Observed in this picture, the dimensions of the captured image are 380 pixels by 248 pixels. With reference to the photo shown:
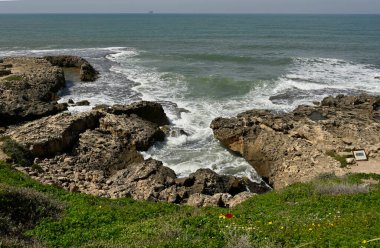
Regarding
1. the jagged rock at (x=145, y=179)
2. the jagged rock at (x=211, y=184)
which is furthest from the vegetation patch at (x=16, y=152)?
the jagged rock at (x=211, y=184)

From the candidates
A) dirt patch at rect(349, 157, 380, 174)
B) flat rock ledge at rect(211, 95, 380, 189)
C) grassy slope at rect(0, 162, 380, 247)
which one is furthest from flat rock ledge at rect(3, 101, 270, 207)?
dirt patch at rect(349, 157, 380, 174)

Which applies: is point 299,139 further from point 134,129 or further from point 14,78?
point 14,78

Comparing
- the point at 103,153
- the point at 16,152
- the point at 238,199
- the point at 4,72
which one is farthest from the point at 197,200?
the point at 4,72

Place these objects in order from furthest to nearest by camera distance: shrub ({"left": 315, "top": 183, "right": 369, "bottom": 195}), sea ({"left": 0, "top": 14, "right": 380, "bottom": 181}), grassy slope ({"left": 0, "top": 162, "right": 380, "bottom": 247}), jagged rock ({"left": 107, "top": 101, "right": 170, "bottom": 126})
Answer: jagged rock ({"left": 107, "top": 101, "right": 170, "bottom": 126}) < sea ({"left": 0, "top": 14, "right": 380, "bottom": 181}) < shrub ({"left": 315, "top": 183, "right": 369, "bottom": 195}) < grassy slope ({"left": 0, "top": 162, "right": 380, "bottom": 247})

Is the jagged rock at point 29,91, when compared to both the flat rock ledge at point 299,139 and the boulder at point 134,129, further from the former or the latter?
the flat rock ledge at point 299,139

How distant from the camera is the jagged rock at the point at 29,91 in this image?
2920 cm

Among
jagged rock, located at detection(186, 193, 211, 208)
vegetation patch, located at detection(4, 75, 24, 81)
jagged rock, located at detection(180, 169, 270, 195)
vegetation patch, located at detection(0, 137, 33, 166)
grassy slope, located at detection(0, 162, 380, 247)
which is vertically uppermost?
grassy slope, located at detection(0, 162, 380, 247)

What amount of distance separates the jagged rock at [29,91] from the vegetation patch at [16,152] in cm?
642

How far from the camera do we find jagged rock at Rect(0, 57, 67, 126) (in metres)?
29.2

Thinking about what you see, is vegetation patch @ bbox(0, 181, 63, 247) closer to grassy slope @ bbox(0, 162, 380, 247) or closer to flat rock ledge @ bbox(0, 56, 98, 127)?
grassy slope @ bbox(0, 162, 380, 247)

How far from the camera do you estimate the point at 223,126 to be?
28.7 m

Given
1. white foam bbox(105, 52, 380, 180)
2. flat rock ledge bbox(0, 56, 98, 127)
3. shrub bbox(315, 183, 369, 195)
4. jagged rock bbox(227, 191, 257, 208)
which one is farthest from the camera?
flat rock ledge bbox(0, 56, 98, 127)

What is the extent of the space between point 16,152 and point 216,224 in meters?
15.1

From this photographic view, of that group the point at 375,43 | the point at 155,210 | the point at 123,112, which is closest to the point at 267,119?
the point at 123,112
